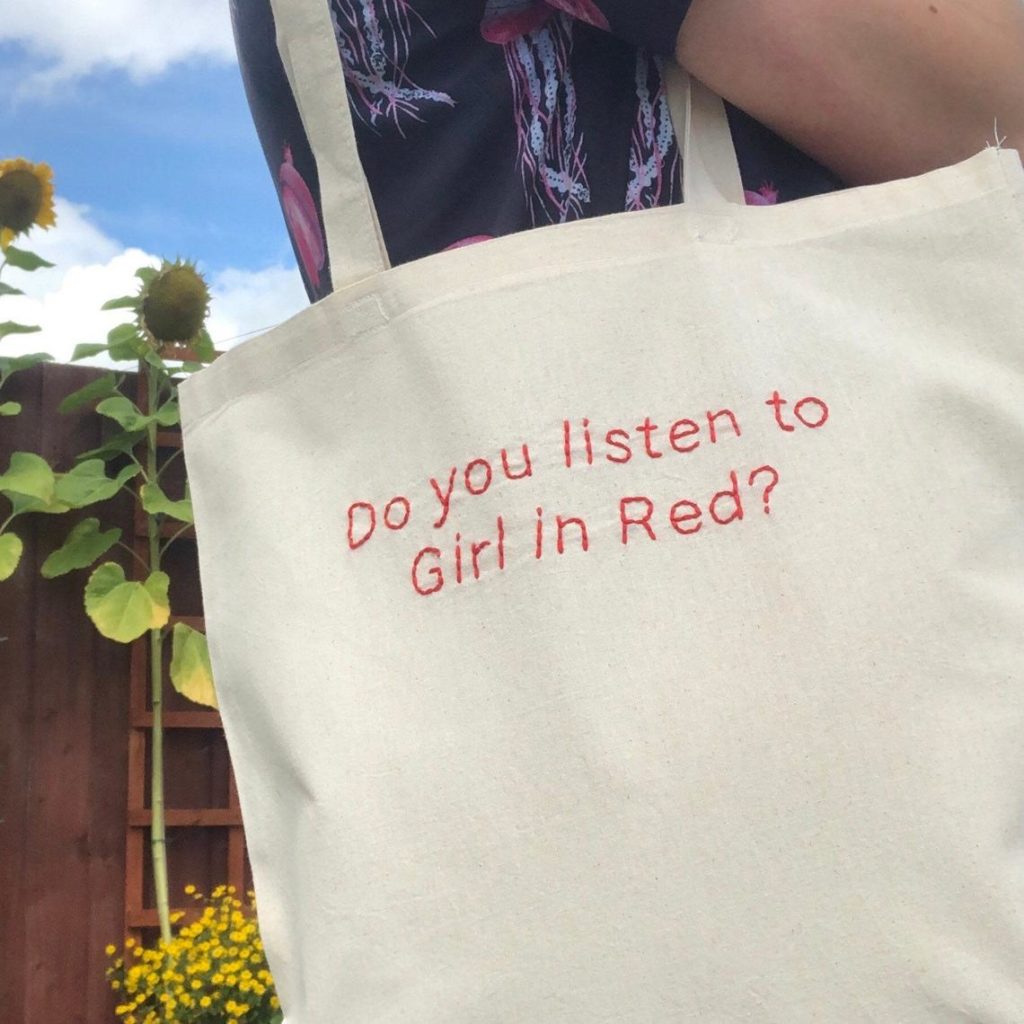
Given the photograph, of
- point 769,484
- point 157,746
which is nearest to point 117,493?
point 157,746

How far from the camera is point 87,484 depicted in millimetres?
2648

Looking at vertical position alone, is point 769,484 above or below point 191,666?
below

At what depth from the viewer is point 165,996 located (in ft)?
8.07

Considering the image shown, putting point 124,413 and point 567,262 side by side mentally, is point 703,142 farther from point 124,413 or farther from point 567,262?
point 124,413

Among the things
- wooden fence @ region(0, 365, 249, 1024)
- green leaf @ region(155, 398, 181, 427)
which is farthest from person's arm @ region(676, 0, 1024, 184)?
wooden fence @ region(0, 365, 249, 1024)

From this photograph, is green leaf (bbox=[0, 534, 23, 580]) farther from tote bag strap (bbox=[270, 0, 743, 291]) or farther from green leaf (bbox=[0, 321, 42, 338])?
tote bag strap (bbox=[270, 0, 743, 291])

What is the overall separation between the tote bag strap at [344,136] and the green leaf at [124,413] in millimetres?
2254

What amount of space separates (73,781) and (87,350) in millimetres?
971

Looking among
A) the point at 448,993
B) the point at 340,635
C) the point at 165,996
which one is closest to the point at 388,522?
the point at 340,635

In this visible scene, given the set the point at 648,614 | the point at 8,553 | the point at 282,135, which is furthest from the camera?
the point at 8,553

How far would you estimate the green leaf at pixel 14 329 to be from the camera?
2531 mm

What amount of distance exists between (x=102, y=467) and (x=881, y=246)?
8.06 feet

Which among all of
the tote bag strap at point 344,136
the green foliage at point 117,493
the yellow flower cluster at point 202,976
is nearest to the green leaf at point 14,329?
the green foliage at point 117,493

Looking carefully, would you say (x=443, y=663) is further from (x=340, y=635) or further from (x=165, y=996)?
(x=165, y=996)
